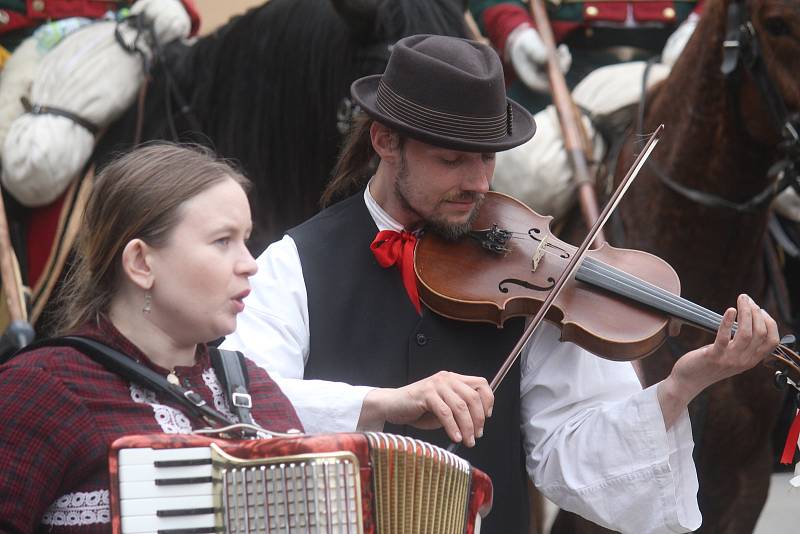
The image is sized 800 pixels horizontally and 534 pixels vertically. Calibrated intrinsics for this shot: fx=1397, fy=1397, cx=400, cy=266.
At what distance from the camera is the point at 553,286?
253 cm

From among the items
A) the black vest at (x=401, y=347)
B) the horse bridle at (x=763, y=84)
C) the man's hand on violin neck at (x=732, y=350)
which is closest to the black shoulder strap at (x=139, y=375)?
the black vest at (x=401, y=347)

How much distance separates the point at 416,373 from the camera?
260 centimetres

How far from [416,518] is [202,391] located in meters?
0.40

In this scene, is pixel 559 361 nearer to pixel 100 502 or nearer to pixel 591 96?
pixel 100 502

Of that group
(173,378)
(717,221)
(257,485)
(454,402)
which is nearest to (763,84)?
(717,221)

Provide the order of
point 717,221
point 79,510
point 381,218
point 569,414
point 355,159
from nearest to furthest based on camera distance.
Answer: point 79,510 → point 569,414 → point 381,218 → point 355,159 → point 717,221

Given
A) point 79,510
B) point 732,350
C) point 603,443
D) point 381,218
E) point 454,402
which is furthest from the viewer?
point 381,218

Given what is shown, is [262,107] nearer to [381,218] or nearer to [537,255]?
[381,218]

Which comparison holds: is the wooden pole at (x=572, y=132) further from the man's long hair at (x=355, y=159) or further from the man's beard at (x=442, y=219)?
the man's beard at (x=442, y=219)

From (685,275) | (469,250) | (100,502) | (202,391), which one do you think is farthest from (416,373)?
(685,275)

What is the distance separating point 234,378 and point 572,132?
243 centimetres

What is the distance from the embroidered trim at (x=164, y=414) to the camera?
200cm

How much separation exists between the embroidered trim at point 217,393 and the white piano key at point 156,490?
0.87 ft

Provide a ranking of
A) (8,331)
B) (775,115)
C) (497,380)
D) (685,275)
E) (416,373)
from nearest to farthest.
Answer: (497,380), (416,373), (775,115), (685,275), (8,331)
